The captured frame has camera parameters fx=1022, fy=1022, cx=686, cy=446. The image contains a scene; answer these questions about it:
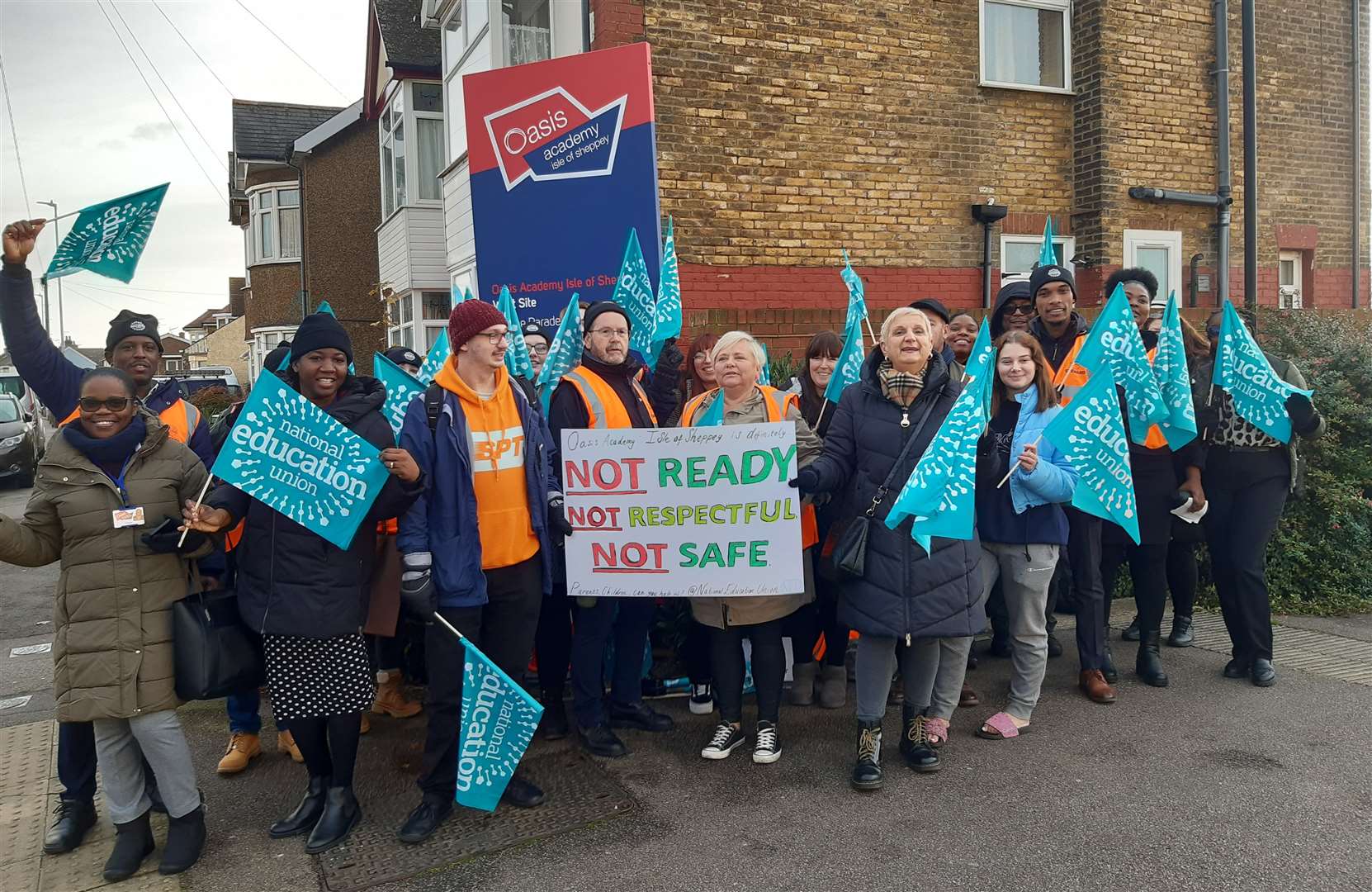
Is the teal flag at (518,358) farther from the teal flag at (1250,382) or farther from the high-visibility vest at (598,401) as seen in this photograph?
the teal flag at (1250,382)

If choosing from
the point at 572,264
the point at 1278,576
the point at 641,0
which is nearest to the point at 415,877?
the point at 572,264

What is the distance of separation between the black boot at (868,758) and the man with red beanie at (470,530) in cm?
132

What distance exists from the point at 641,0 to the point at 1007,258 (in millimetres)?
4879

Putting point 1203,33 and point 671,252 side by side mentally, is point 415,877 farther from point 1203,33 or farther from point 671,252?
point 1203,33

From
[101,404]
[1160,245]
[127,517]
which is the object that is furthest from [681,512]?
[1160,245]

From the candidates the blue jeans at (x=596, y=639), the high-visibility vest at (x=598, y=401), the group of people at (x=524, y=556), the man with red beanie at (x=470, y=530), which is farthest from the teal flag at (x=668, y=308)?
the man with red beanie at (x=470, y=530)

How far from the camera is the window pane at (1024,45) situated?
11.2m

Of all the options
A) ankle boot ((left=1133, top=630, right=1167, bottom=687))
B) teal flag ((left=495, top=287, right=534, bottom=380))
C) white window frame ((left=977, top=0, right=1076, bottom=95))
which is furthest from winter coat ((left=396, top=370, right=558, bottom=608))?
white window frame ((left=977, top=0, right=1076, bottom=95))

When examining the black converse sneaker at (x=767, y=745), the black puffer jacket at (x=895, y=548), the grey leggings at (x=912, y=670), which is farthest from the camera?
the black converse sneaker at (x=767, y=745)

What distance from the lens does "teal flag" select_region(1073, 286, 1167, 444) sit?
189 inches

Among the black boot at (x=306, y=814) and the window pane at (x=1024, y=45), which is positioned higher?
the window pane at (x=1024, y=45)

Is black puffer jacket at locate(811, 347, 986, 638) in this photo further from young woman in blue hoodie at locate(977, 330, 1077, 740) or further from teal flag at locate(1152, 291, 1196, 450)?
teal flag at locate(1152, 291, 1196, 450)

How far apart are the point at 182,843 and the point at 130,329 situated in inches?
84.6

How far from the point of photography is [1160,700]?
5266 millimetres
